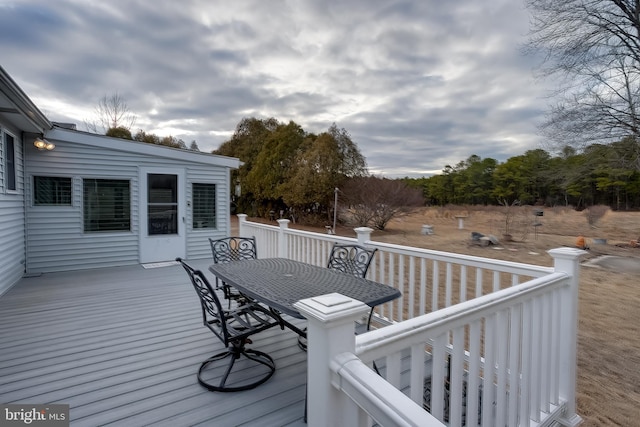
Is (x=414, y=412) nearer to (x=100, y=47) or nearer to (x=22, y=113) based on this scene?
(x=22, y=113)

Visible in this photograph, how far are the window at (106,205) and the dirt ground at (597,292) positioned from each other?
7.23 m

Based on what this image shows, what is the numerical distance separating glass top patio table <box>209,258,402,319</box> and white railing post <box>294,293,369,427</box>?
80 centimetres

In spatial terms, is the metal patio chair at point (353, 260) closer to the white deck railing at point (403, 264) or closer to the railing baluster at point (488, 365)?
the white deck railing at point (403, 264)

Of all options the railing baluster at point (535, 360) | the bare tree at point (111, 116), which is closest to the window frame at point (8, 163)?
Answer: the railing baluster at point (535, 360)

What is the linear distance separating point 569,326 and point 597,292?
5.70 meters

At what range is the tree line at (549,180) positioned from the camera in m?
9.63

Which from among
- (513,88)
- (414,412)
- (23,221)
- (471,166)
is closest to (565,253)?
(414,412)

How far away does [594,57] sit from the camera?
832 cm

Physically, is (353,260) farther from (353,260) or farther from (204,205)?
(204,205)

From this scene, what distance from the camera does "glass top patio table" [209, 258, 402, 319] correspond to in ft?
6.93

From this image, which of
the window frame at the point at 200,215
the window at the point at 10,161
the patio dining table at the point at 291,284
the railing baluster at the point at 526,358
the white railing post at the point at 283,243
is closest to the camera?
the railing baluster at the point at 526,358

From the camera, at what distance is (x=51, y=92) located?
9922 mm

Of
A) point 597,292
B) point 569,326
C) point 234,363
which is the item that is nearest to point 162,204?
point 234,363

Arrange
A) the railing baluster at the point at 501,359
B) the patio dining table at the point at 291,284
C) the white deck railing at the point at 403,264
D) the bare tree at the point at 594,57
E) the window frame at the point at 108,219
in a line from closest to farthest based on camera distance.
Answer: the railing baluster at the point at 501,359 < the patio dining table at the point at 291,284 < the white deck railing at the point at 403,264 < the window frame at the point at 108,219 < the bare tree at the point at 594,57
